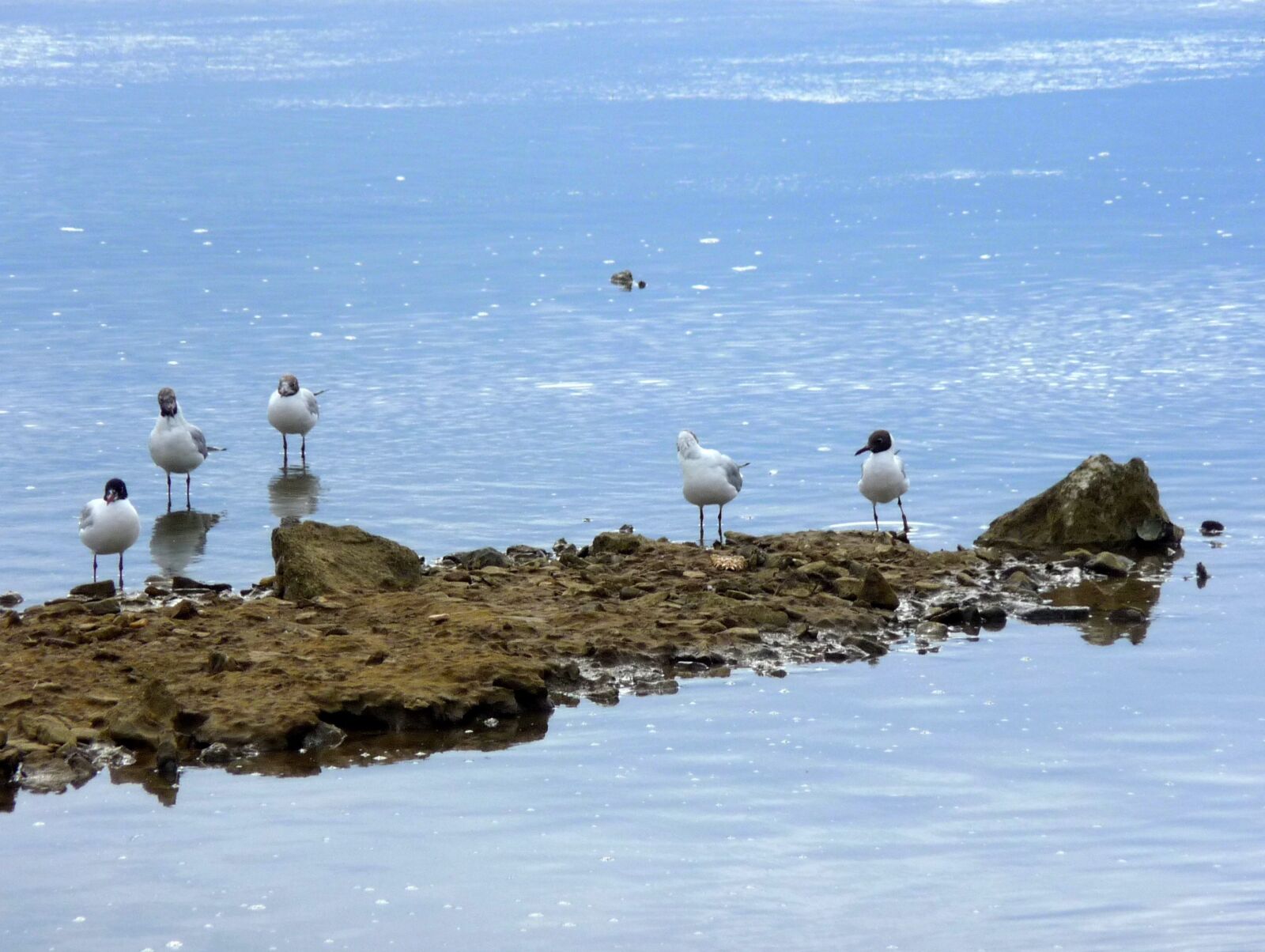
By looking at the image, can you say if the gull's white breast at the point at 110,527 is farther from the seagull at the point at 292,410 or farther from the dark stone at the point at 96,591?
the seagull at the point at 292,410

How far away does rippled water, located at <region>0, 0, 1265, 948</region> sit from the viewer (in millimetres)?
8703

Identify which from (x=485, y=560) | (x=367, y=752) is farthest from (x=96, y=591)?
(x=367, y=752)

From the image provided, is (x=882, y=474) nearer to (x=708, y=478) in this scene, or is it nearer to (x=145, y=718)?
(x=708, y=478)

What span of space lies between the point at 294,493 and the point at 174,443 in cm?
120

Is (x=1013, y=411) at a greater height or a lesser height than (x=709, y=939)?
greater

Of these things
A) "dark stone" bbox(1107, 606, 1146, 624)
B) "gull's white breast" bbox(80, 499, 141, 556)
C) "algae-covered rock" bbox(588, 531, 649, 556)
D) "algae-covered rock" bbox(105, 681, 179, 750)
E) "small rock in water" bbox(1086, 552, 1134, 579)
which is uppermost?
"gull's white breast" bbox(80, 499, 141, 556)

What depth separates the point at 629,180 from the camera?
3947 cm

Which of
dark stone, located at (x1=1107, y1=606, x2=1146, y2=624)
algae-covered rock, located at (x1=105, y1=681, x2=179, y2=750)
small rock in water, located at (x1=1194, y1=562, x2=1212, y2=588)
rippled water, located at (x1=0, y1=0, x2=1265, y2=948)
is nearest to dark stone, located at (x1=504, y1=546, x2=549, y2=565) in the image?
rippled water, located at (x1=0, y1=0, x2=1265, y2=948)

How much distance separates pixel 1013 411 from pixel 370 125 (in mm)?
32367

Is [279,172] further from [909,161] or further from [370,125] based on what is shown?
[909,161]

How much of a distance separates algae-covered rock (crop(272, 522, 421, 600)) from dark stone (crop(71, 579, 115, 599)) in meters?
1.18

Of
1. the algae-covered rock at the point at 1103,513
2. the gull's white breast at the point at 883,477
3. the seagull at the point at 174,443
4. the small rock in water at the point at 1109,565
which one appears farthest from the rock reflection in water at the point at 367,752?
the seagull at the point at 174,443

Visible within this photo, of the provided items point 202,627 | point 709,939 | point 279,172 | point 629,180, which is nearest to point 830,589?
point 202,627

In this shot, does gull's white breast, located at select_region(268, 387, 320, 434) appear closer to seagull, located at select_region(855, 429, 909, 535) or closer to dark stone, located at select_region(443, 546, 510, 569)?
dark stone, located at select_region(443, 546, 510, 569)
